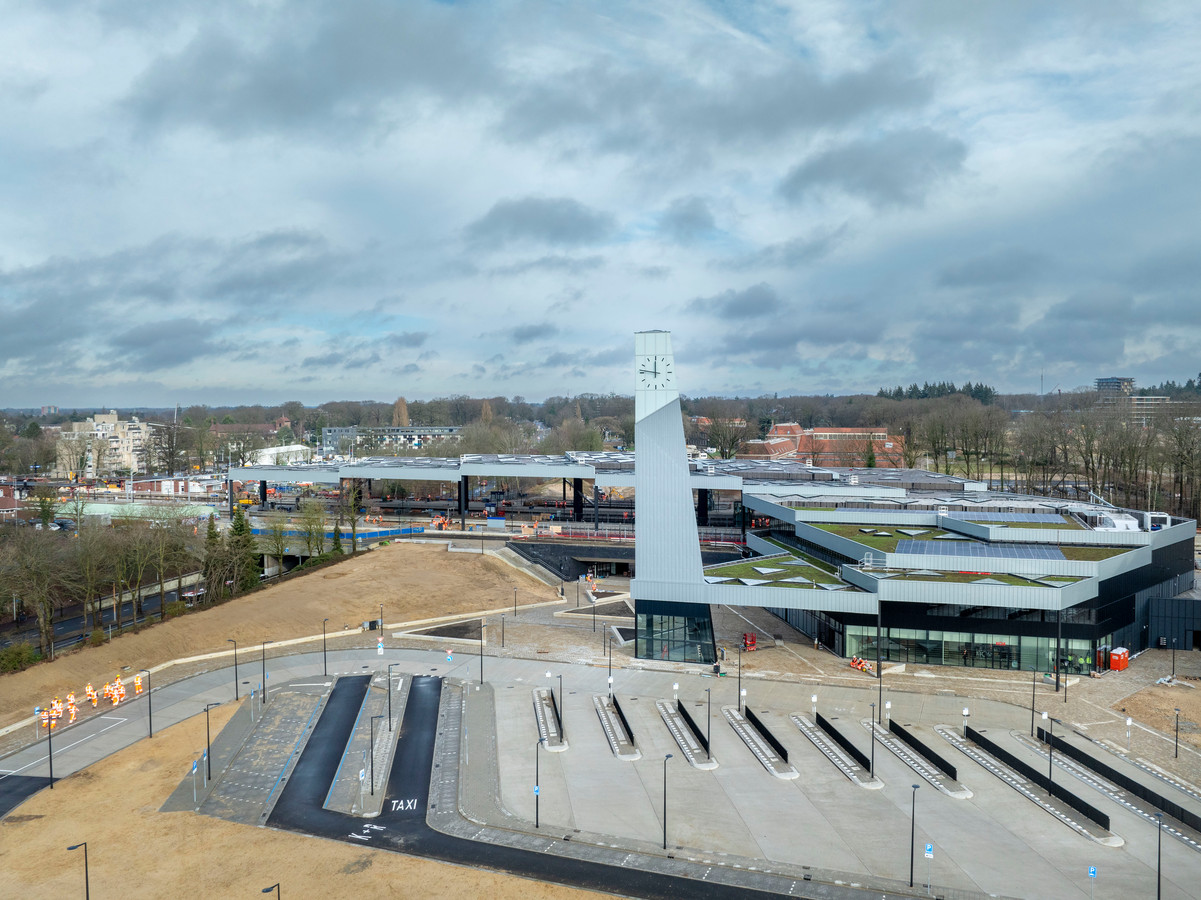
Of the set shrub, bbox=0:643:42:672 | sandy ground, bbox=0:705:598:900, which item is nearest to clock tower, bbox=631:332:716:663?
sandy ground, bbox=0:705:598:900

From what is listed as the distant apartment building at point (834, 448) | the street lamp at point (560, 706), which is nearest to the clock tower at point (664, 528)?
the street lamp at point (560, 706)

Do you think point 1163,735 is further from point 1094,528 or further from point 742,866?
point 742,866

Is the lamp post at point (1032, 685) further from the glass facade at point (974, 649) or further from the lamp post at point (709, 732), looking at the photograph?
the lamp post at point (709, 732)

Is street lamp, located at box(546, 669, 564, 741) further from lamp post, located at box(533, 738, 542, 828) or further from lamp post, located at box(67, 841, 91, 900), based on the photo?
lamp post, located at box(67, 841, 91, 900)

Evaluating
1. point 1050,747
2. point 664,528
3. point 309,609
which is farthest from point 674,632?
point 309,609

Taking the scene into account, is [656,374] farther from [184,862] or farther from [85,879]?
[85,879]

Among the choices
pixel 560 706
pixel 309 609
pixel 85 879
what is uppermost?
pixel 309 609
